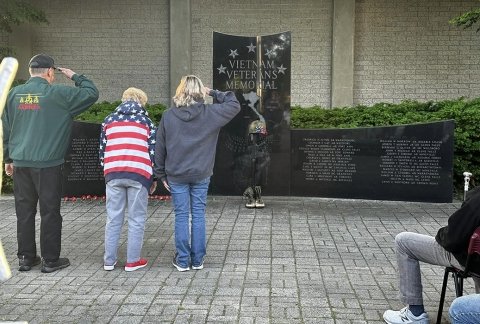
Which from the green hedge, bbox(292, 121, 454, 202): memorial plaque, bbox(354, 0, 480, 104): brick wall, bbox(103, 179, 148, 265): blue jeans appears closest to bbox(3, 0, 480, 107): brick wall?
bbox(354, 0, 480, 104): brick wall

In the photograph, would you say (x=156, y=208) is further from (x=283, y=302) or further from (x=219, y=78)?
(x=283, y=302)

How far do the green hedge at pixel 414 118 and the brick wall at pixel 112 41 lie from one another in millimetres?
3272

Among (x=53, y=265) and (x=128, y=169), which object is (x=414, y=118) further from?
(x=53, y=265)

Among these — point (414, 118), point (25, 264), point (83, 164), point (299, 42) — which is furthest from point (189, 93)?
point (299, 42)

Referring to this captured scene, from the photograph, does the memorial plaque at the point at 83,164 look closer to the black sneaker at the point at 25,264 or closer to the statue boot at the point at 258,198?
the statue boot at the point at 258,198

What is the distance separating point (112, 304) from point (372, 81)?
10.4 m

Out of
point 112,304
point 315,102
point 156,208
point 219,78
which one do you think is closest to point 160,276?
point 112,304

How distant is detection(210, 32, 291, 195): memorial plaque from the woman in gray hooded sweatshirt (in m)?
3.08

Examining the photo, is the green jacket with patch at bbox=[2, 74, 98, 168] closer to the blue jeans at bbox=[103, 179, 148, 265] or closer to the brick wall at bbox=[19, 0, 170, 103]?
the blue jeans at bbox=[103, 179, 148, 265]

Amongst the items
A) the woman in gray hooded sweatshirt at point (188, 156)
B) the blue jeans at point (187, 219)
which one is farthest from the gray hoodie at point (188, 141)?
the blue jeans at point (187, 219)

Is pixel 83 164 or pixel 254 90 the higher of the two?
pixel 254 90

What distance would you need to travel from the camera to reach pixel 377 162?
8945 millimetres

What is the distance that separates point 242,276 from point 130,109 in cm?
194

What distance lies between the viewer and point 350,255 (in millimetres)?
6207
